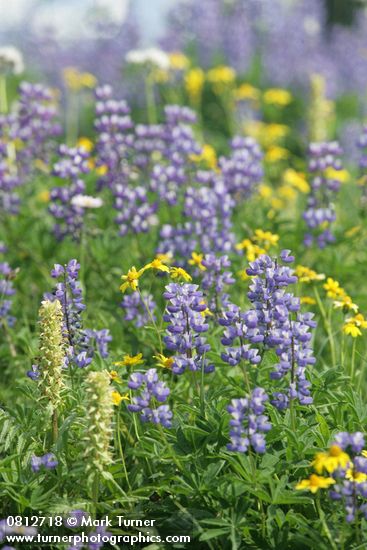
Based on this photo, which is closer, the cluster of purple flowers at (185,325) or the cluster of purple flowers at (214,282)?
the cluster of purple flowers at (185,325)

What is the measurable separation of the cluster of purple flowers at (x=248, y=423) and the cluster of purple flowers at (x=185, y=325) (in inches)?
13.7

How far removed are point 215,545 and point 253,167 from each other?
2906mm

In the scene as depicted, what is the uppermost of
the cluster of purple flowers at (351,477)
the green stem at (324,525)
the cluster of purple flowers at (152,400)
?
the cluster of purple flowers at (152,400)

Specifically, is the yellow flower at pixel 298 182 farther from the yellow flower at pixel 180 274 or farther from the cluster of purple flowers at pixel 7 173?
the yellow flower at pixel 180 274

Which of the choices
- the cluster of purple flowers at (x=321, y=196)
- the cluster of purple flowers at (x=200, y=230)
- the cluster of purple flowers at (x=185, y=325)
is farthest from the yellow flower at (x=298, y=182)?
the cluster of purple flowers at (x=185, y=325)

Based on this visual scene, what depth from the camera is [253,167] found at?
16.5ft

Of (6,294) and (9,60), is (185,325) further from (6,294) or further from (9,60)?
(9,60)

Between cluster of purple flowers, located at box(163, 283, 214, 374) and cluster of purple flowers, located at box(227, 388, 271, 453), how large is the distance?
0.35 m

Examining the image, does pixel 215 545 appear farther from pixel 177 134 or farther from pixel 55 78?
pixel 55 78

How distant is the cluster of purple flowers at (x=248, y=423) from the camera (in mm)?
2395

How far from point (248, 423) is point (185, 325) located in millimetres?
482

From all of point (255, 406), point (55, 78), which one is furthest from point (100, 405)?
point (55, 78)

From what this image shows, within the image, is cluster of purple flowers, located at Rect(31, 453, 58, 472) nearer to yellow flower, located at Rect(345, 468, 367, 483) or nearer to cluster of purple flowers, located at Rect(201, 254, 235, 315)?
yellow flower, located at Rect(345, 468, 367, 483)

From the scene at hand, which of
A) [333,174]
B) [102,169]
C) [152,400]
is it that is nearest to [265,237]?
[152,400]
